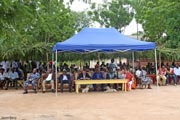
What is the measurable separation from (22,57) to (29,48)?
1289mm

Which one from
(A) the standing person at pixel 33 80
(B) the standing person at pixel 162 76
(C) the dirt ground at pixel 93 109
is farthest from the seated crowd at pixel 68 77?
(C) the dirt ground at pixel 93 109

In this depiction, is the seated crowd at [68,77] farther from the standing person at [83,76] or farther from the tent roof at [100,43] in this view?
the tent roof at [100,43]

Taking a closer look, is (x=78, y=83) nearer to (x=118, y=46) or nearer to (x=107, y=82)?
(x=107, y=82)

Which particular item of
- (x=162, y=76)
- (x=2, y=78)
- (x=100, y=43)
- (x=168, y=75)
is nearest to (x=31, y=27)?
(x=2, y=78)

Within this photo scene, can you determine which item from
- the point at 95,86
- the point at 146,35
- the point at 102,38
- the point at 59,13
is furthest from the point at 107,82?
the point at 146,35

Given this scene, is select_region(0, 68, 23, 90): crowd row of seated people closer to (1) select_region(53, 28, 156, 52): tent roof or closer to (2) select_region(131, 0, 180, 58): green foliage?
(1) select_region(53, 28, 156, 52): tent roof

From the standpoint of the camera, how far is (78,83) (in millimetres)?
17625

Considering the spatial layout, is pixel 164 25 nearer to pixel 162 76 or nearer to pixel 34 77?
pixel 162 76

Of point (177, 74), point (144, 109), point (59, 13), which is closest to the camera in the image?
point (144, 109)

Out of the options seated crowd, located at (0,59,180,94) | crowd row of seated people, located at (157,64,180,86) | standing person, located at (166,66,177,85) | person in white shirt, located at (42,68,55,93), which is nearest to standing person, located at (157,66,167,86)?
crowd row of seated people, located at (157,64,180,86)

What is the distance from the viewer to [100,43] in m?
17.6

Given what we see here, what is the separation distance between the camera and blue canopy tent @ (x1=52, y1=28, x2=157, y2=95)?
679 inches

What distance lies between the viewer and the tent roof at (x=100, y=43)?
17.2 meters

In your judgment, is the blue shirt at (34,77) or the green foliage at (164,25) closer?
A: the blue shirt at (34,77)
